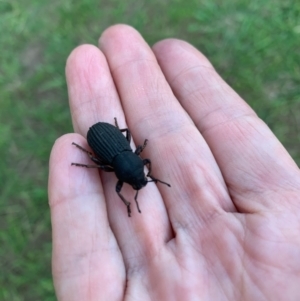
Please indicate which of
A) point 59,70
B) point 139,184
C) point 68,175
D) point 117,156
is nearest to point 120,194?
point 139,184

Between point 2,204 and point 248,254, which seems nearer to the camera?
point 248,254

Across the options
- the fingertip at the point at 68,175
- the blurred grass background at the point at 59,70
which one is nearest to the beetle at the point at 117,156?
the fingertip at the point at 68,175

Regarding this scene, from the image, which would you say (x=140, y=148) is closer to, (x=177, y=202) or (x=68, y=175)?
(x=177, y=202)

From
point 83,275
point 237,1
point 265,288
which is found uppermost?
point 237,1

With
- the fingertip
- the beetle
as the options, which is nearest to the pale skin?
the fingertip

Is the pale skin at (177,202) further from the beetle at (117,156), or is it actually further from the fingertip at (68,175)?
the beetle at (117,156)

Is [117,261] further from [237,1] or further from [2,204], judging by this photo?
[237,1]

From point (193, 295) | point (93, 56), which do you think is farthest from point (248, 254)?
point (93, 56)

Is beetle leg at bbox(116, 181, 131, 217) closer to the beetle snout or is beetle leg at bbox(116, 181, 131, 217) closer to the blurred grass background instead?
the beetle snout
